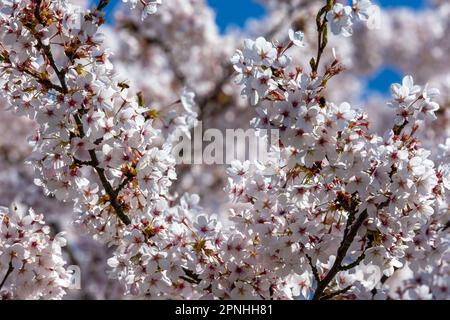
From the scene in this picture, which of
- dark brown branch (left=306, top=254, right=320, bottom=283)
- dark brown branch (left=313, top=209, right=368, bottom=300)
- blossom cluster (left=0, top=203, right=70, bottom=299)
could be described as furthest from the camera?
blossom cluster (left=0, top=203, right=70, bottom=299)

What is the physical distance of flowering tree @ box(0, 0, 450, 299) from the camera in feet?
15.3

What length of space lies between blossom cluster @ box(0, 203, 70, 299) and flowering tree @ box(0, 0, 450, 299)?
0.04 ft

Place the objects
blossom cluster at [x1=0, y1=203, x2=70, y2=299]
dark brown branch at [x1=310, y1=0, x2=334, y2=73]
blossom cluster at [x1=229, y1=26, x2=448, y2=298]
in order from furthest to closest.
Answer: blossom cluster at [x1=0, y1=203, x2=70, y2=299] → dark brown branch at [x1=310, y1=0, x2=334, y2=73] → blossom cluster at [x1=229, y1=26, x2=448, y2=298]

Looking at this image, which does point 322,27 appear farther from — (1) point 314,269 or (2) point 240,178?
(1) point 314,269

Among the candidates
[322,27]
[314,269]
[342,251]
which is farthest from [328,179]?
[322,27]

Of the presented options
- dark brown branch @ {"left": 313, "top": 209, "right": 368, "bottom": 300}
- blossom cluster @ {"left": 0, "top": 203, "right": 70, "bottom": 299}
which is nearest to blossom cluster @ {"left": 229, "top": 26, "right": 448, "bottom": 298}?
dark brown branch @ {"left": 313, "top": 209, "right": 368, "bottom": 300}

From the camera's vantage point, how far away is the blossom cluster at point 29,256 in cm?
538

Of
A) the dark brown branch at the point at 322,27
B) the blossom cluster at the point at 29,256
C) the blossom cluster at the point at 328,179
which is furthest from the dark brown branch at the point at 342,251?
the blossom cluster at the point at 29,256

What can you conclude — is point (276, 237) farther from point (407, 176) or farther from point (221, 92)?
point (221, 92)

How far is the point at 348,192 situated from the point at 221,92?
10.7 m

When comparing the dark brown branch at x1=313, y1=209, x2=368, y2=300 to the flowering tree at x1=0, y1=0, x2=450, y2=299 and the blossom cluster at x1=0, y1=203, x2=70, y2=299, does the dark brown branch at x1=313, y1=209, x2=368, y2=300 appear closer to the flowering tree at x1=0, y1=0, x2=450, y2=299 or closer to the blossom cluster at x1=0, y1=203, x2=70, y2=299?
the flowering tree at x1=0, y1=0, x2=450, y2=299

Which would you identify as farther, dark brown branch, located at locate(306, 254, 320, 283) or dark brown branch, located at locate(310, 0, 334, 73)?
dark brown branch, located at locate(306, 254, 320, 283)

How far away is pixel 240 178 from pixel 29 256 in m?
1.76
